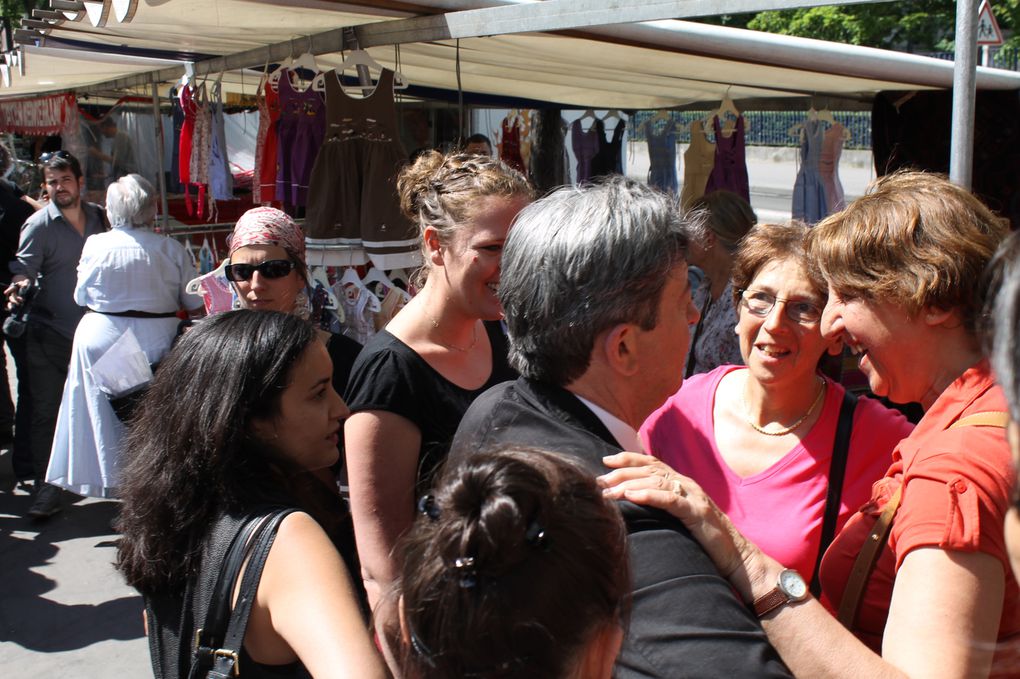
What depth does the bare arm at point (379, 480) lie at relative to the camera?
2.02 meters

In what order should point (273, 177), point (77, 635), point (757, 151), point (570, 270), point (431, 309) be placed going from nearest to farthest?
point (570, 270) < point (431, 309) < point (77, 635) < point (273, 177) < point (757, 151)

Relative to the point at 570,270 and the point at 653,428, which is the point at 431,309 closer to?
the point at 653,428

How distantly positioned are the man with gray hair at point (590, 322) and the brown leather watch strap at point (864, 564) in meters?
0.42

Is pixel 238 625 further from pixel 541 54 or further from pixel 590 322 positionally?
pixel 541 54

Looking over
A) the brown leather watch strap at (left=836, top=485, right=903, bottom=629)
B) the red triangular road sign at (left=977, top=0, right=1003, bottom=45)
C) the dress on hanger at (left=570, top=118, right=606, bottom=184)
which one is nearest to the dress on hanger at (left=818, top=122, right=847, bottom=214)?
the dress on hanger at (left=570, top=118, right=606, bottom=184)

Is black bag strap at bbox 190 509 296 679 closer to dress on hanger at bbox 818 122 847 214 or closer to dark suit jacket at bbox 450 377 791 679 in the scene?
dark suit jacket at bbox 450 377 791 679

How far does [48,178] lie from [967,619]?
19.0 ft

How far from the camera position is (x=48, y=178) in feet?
18.5

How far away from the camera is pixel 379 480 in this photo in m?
2.02

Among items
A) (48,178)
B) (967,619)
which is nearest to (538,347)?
(967,619)

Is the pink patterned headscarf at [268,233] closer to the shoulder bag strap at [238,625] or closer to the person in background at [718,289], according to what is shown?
the person in background at [718,289]

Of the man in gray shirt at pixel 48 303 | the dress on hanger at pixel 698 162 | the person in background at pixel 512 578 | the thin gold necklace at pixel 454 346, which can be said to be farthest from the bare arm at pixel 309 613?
the dress on hanger at pixel 698 162

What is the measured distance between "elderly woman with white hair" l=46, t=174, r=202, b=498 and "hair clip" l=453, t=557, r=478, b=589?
14.0 ft

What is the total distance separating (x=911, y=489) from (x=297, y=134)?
3.67 meters
